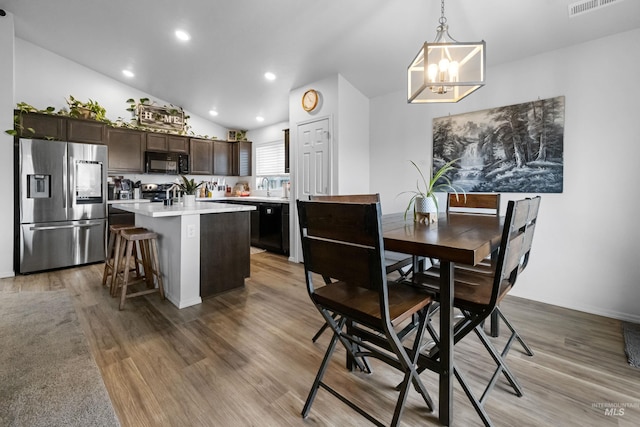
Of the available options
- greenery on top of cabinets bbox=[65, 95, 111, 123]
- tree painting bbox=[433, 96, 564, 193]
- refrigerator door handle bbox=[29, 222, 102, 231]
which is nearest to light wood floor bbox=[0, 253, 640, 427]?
tree painting bbox=[433, 96, 564, 193]

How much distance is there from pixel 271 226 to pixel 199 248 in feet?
6.86

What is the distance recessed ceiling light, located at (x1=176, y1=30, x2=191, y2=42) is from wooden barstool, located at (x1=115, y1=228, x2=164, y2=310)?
222cm

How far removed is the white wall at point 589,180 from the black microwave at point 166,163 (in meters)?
4.93

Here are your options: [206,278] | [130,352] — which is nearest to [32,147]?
[206,278]

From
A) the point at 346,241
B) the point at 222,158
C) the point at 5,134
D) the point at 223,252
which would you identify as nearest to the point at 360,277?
the point at 346,241

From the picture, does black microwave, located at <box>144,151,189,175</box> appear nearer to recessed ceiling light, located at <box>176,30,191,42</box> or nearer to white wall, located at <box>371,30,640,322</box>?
recessed ceiling light, located at <box>176,30,191,42</box>

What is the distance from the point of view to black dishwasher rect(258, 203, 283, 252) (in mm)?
4645

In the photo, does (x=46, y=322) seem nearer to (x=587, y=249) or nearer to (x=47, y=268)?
(x=47, y=268)

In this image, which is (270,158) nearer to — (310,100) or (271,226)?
(271,226)

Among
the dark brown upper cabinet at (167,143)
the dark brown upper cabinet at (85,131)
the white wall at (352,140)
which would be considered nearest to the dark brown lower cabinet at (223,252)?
the white wall at (352,140)

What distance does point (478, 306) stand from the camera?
1300 millimetres

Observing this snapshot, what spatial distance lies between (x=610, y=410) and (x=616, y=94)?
2429 millimetres

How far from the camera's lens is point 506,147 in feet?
9.56

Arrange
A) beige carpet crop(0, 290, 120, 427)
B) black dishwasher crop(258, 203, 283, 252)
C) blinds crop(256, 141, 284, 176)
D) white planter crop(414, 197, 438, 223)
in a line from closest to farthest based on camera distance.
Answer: beige carpet crop(0, 290, 120, 427), white planter crop(414, 197, 438, 223), black dishwasher crop(258, 203, 283, 252), blinds crop(256, 141, 284, 176)
